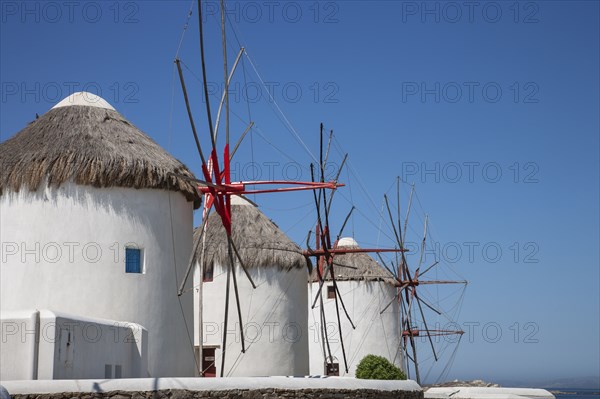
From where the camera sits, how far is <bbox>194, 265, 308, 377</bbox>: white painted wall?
88.5ft

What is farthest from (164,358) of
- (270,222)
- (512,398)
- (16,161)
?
(512,398)

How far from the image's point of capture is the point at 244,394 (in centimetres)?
1656

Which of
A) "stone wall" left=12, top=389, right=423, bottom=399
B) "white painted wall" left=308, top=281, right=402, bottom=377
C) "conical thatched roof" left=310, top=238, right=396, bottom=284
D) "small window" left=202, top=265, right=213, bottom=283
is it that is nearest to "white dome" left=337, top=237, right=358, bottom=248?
"conical thatched roof" left=310, top=238, right=396, bottom=284

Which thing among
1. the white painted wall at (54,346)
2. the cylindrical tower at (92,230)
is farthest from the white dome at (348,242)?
the white painted wall at (54,346)

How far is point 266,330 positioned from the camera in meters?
27.3

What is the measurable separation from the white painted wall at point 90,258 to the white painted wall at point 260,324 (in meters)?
7.08

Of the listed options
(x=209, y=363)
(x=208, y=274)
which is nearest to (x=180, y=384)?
(x=209, y=363)

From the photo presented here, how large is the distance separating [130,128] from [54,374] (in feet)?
25.2

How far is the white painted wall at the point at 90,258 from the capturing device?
18547 millimetres

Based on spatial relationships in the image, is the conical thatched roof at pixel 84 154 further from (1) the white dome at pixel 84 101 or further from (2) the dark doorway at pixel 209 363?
(2) the dark doorway at pixel 209 363

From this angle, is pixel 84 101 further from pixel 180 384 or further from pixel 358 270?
pixel 358 270

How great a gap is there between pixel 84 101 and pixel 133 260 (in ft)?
14.1

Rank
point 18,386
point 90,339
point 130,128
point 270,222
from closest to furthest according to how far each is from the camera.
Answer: point 18,386, point 90,339, point 130,128, point 270,222

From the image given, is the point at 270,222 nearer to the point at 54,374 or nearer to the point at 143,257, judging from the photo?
the point at 143,257
